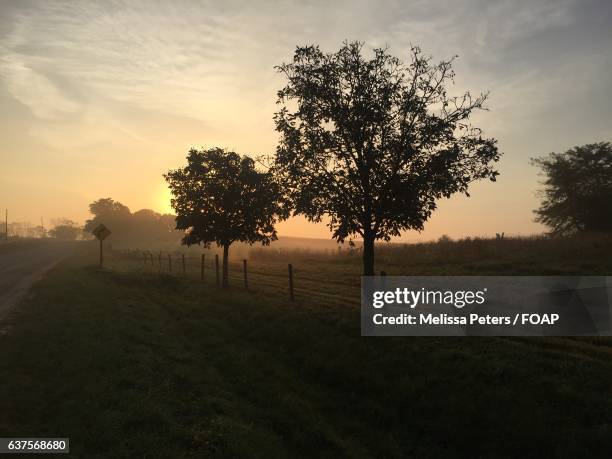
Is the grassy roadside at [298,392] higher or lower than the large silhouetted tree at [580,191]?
lower

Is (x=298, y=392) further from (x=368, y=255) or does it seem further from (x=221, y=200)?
(x=221, y=200)

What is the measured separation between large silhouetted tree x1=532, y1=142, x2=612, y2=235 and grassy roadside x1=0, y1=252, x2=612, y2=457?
51.3m

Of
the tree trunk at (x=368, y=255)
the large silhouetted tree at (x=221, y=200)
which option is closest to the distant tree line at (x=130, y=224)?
the large silhouetted tree at (x=221, y=200)

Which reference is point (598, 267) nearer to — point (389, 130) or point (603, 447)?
point (389, 130)

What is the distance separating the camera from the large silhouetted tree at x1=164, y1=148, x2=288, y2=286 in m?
30.7

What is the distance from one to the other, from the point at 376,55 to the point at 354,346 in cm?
1250

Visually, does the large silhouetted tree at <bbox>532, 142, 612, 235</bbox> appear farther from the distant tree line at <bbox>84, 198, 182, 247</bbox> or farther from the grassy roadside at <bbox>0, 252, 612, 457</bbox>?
the distant tree line at <bbox>84, 198, 182, 247</bbox>

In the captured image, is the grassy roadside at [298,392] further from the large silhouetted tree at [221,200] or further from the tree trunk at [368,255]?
the large silhouetted tree at [221,200]

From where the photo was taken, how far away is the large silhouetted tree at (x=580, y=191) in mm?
55375

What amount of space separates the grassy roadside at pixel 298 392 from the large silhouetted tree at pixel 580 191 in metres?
51.3

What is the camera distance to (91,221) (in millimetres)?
142000

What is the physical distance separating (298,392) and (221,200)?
65.9 feet

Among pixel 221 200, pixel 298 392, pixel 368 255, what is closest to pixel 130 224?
pixel 221 200

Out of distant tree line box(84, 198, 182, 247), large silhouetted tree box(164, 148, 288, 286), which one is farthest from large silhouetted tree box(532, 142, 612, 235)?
distant tree line box(84, 198, 182, 247)
